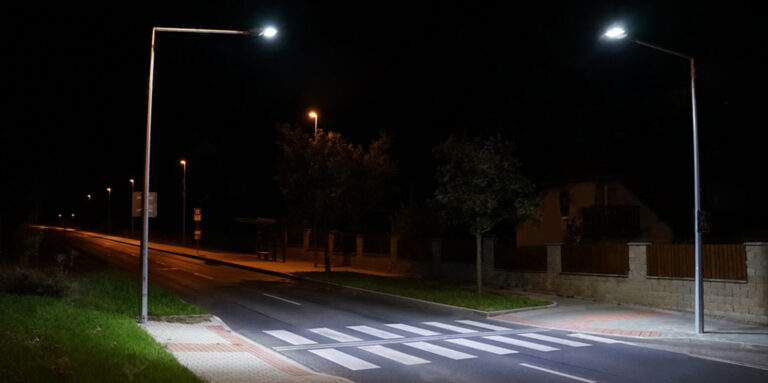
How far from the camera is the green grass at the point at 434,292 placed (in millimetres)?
19109

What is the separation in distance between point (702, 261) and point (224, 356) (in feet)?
42.8

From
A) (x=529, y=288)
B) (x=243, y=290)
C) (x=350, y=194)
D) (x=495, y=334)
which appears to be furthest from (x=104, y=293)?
(x=529, y=288)

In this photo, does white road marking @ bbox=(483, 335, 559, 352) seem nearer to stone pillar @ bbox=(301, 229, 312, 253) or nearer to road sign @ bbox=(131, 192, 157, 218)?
road sign @ bbox=(131, 192, 157, 218)

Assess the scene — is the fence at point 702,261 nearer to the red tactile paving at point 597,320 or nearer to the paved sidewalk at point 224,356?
the red tactile paving at point 597,320

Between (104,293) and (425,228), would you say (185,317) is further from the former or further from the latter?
(425,228)

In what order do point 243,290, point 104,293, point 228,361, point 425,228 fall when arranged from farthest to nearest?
point 425,228 → point 243,290 → point 104,293 → point 228,361

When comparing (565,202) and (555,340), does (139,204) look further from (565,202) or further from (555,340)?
(565,202)

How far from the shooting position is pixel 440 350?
12.2m

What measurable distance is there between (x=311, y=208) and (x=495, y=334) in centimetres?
1568

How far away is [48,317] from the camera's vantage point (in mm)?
11172

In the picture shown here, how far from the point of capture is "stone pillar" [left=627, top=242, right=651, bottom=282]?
19484 mm

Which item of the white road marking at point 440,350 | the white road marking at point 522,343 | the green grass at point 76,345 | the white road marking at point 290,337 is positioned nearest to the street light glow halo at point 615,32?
the white road marking at point 522,343

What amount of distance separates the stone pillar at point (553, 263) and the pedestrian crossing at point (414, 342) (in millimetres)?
7722

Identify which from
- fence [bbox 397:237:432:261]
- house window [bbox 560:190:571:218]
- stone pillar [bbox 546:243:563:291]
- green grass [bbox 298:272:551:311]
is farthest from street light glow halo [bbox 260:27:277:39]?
house window [bbox 560:190:571:218]
